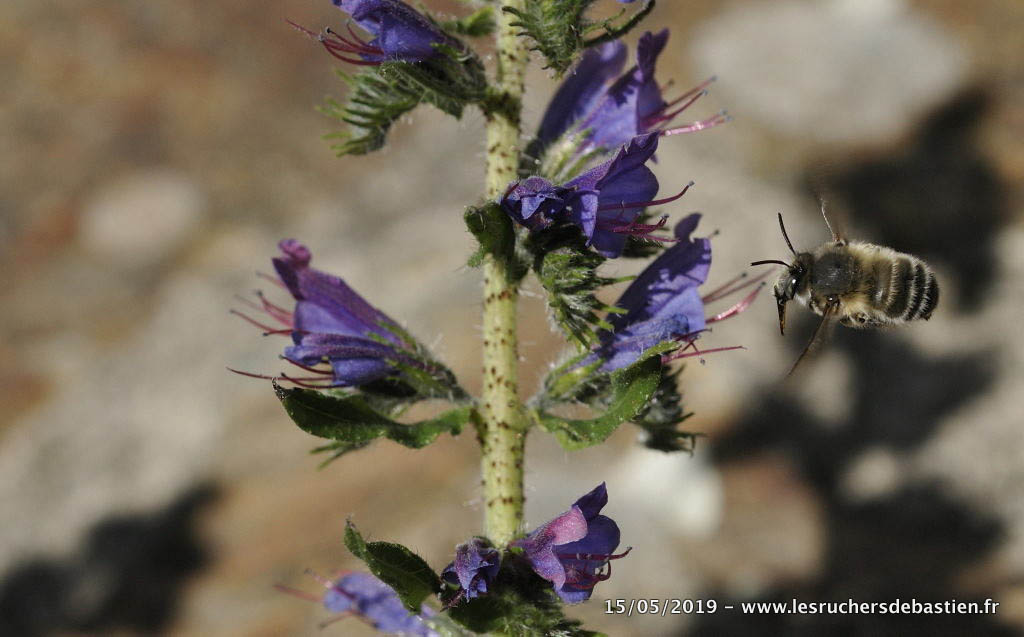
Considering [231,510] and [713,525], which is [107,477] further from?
[713,525]

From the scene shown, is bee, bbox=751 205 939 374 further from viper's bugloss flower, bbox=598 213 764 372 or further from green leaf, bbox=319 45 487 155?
green leaf, bbox=319 45 487 155

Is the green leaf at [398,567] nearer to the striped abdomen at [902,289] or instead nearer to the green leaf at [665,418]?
the green leaf at [665,418]

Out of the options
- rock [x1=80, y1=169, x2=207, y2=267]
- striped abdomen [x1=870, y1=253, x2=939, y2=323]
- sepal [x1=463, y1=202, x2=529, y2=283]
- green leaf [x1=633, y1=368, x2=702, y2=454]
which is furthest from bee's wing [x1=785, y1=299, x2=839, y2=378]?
rock [x1=80, y1=169, x2=207, y2=267]

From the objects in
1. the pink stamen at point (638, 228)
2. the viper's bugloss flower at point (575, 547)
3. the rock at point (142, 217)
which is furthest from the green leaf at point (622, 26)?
the rock at point (142, 217)

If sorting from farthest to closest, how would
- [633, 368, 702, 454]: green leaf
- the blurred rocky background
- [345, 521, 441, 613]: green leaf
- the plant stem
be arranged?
the blurred rocky background, [633, 368, 702, 454]: green leaf, the plant stem, [345, 521, 441, 613]: green leaf

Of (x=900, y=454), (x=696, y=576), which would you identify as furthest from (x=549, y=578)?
(x=900, y=454)

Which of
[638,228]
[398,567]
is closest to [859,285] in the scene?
[638,228]

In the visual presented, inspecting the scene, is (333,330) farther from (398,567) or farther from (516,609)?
(516,609)
